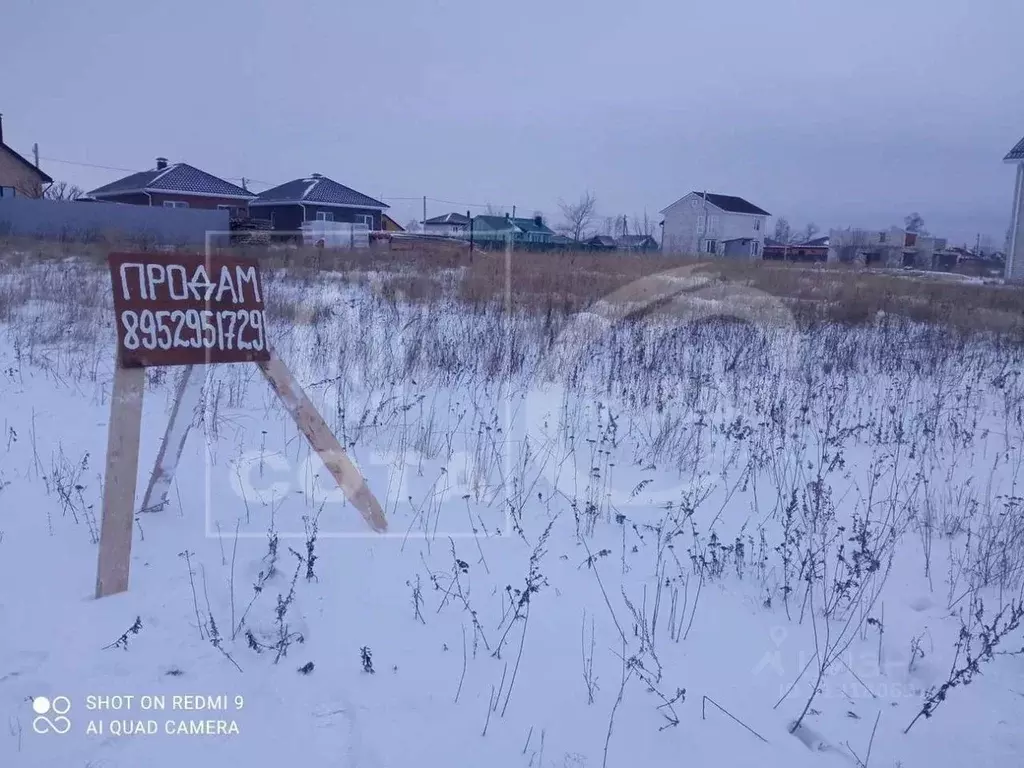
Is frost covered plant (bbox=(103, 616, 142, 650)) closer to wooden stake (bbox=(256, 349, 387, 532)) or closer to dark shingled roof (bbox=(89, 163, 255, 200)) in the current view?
wooden stake (bbox=(256, 349, 387, 532))

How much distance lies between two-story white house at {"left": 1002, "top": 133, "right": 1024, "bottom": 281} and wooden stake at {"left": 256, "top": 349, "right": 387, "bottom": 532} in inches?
1114

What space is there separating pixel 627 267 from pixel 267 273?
729 centimetres

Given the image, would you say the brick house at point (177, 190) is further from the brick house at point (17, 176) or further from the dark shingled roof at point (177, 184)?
the brick house at point (17, 176)

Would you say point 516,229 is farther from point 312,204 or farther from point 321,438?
point 321,438

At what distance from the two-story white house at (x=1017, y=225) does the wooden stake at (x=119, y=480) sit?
29.3m

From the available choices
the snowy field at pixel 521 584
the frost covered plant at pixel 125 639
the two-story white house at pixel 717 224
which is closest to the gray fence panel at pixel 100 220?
the snowy field at pixel 521 584

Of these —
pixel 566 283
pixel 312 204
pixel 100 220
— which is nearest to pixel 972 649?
pixel 566 283

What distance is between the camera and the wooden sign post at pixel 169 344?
2803 millimetres

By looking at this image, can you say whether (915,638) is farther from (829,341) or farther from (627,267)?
(627,267)

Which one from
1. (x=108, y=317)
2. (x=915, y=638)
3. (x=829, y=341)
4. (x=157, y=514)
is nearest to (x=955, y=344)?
(x=829, y=341)

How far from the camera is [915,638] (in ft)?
9.43

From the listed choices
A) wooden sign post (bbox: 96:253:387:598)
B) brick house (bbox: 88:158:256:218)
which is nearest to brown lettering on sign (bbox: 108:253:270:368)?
wooden sign post (bbox: 96:253:387:598)

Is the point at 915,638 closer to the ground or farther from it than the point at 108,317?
closer to the ground

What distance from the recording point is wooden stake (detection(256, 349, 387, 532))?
336 centimetres
